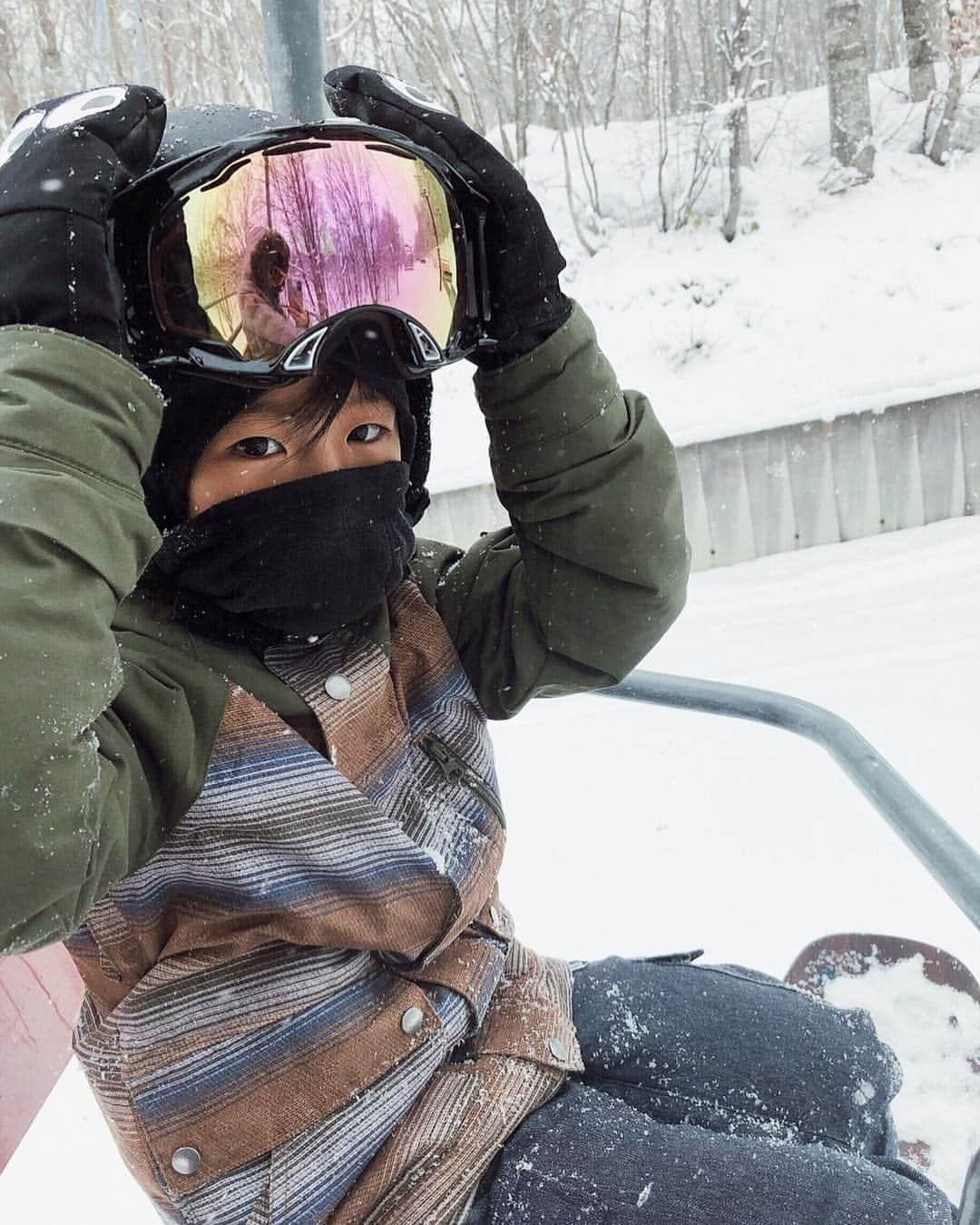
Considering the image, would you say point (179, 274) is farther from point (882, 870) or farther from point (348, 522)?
point (882, 870)

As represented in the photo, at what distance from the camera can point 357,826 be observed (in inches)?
42.3

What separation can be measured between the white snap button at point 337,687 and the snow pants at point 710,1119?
0.49 m

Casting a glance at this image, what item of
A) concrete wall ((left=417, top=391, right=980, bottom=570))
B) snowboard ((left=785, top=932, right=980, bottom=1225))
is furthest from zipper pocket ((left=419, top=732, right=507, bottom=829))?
concrete wall ((left=417, top=391, right=980, bottom=570))

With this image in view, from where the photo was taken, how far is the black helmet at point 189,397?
1.06m

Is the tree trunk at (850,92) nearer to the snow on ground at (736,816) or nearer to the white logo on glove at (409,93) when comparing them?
the snow on ground at (736,816)

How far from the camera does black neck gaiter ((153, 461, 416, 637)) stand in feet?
3.42

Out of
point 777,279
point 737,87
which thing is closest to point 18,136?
point 777,279

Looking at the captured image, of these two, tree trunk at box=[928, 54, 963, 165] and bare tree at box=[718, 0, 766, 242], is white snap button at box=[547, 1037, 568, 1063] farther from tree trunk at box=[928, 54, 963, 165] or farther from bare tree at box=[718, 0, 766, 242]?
tree trunk at box=[928, 54, 963, 165]

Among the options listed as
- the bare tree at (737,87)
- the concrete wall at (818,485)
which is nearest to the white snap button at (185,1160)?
the concrete wall at (818,485)

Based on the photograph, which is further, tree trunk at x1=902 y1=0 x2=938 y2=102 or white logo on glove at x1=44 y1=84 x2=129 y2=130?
tree trunk at x1=902 y1=0 x2=938 y2=102

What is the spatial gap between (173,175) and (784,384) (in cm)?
705

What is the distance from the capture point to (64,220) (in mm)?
848

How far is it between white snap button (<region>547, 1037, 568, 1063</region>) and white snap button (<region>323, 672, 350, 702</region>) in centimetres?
45

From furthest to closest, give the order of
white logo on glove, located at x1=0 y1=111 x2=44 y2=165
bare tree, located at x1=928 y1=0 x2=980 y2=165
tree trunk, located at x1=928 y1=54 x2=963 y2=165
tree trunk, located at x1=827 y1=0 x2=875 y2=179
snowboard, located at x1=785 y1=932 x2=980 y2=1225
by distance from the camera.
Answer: tree trunk, located at x1=827 y1=0 x2=875 y2=179 < tree trunk, located at x1=928 y1=54 x2=963 y2=165 < bare tree, located at x1=928 y1=0 x2=980 y2=165 < snowboard, located at x1=785 y1=932 x2=980 y2=1225 < white logo on glove, located at x1=0 y1=111 x2=44 y2=165
